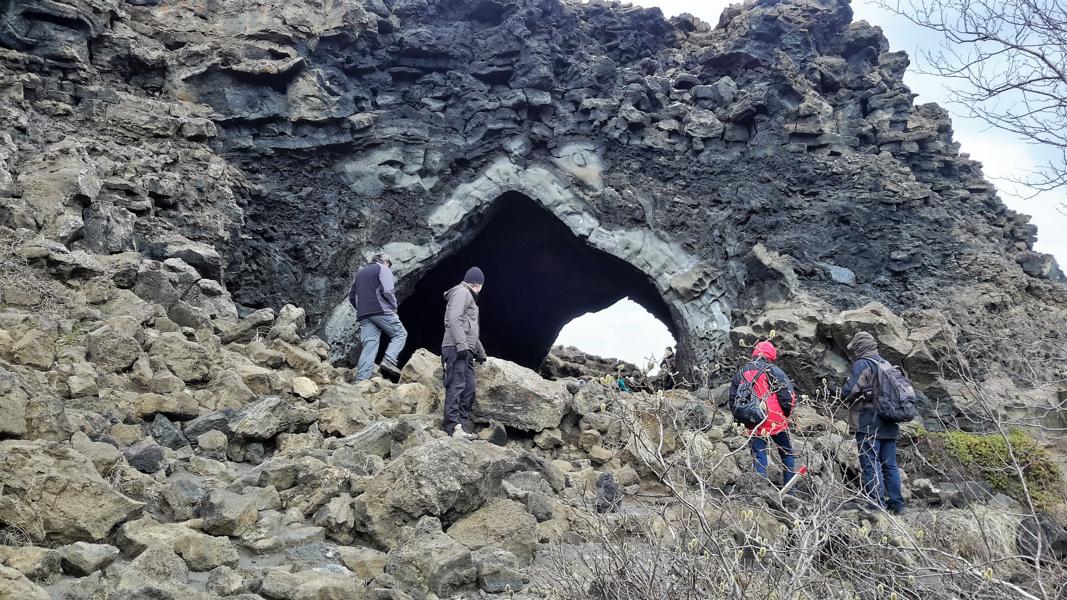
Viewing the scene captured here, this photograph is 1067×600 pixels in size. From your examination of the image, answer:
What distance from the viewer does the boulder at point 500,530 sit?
4.41 meters

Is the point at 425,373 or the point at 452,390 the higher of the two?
the point at 452,390

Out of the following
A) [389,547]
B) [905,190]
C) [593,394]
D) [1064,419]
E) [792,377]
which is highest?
[905,190]

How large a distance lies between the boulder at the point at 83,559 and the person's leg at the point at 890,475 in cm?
558

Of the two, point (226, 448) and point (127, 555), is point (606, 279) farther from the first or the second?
point (127, 555)

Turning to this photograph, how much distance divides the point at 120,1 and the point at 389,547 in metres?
11.1

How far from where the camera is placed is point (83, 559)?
128 inches

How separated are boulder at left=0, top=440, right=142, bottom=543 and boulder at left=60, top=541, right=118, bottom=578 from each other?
216mm

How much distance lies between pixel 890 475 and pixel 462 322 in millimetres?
3866

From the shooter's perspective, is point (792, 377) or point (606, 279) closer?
point (792, 377)

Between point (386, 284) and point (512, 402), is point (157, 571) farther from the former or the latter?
point (386, 284)

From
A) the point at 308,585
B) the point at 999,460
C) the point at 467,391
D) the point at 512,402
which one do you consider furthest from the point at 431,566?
the point at 999,460

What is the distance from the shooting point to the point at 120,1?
1176cm

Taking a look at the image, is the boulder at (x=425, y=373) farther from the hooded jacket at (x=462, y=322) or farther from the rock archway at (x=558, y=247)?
the rock archway at (x=558, y=247)

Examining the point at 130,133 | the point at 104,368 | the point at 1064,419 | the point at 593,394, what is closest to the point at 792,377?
the point at 1064,419
